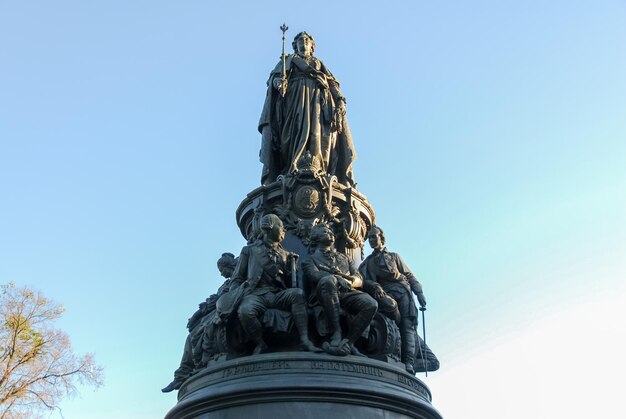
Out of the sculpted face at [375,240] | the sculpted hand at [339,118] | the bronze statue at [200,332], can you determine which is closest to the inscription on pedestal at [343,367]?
the bronze statue at [200,332]

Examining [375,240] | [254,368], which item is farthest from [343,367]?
[375,240]

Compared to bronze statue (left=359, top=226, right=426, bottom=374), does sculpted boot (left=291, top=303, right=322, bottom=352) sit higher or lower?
lower

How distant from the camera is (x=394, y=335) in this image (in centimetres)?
1101

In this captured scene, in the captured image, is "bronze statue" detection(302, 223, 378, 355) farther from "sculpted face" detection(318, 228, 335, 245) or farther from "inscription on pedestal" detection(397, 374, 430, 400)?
"inscription on pedestal" detection(397, 374, 430, 400)

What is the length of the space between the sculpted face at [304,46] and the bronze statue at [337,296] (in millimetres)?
6035

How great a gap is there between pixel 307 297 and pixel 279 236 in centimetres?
111

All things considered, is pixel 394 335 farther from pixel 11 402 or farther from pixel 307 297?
pixel 11 402

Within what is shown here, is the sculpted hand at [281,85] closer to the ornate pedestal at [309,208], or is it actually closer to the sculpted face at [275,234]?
the ornate pedestal at [309,208]

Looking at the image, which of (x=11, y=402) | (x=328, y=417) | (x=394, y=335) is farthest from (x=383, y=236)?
(x=11, y=402)

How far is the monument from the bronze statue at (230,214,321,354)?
18 millimetres

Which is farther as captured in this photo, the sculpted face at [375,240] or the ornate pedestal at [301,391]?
the sculpted face at [375,240]

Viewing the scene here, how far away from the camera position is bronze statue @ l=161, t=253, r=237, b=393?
11078 mm

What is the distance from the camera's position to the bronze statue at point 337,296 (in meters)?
10.4

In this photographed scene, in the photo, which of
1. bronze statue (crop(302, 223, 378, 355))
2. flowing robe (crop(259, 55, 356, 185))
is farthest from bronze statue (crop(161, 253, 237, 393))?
flowing robe (crop(259, 55, 356, 185))
